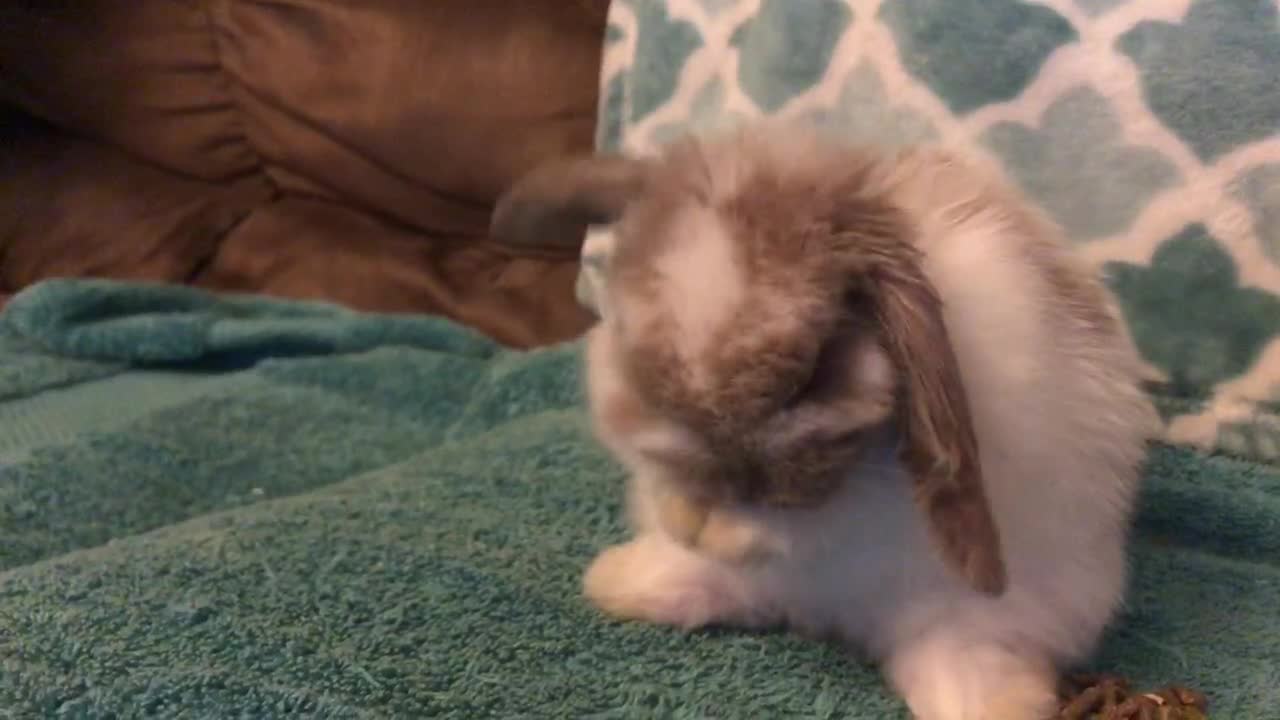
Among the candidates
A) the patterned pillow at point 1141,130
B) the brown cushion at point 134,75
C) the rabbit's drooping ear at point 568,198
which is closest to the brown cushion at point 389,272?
the brown cushion at point 134,75

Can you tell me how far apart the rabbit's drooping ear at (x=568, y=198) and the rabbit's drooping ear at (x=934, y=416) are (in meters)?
0.18

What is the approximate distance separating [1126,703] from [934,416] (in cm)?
24

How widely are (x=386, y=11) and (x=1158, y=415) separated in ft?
3.16

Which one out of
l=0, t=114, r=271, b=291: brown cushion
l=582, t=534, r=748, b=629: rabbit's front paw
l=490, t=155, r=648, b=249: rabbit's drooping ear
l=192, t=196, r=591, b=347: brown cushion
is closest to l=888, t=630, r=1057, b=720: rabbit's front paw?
l=582, t=534, r=748, b=629: rabbit's front paw

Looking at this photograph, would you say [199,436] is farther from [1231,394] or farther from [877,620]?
[1231,394]

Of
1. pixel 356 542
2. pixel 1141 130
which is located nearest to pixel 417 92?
pixel 356 542

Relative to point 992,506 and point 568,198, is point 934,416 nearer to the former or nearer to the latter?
point 992,506

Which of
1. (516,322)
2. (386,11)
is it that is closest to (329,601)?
(516,322)

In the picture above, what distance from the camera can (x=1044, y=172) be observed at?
1.04 m

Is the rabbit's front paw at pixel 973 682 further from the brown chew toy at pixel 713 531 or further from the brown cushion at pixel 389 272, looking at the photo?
the brown cushion at pixel 389 272

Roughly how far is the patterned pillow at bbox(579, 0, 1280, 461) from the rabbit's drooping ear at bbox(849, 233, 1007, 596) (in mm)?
379

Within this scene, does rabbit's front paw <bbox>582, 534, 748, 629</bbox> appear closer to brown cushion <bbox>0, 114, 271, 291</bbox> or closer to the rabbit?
the rabbit

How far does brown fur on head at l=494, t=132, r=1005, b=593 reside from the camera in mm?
634

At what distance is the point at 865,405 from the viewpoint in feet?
2.13
